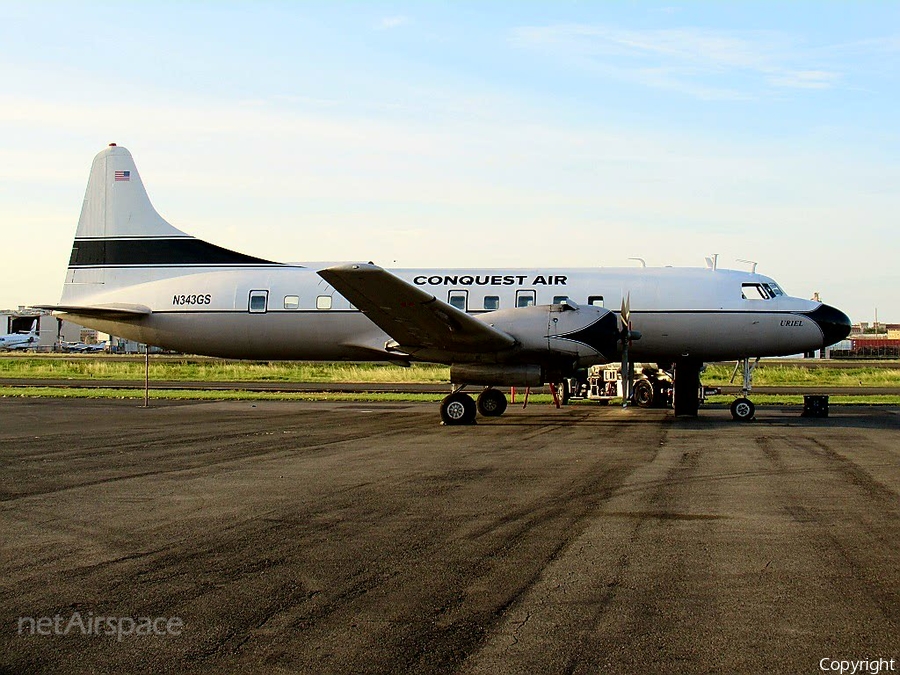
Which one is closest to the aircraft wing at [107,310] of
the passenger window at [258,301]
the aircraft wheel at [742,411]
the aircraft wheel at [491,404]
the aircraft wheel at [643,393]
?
the passenger window at [258,301]

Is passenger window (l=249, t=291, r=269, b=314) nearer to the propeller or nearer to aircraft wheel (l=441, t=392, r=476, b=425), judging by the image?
aircraft wheel (l=441, t=392, r=476, b=425)

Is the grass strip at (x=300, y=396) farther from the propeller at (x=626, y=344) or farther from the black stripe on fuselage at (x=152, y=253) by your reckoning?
the propeller at (x=626, y=344)

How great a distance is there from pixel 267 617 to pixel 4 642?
1569 mm

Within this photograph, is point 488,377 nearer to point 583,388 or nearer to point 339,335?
point 339,335

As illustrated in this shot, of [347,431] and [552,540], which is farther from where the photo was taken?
[347,431]

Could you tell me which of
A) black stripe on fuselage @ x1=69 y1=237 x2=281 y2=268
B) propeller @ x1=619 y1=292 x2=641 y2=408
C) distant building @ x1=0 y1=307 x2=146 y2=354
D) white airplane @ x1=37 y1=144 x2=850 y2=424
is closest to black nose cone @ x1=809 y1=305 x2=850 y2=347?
white airplane @ x1=37 y1=144 x2=850 y2=424

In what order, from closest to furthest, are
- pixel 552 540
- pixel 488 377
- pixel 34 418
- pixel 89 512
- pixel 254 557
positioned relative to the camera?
1. pixel 254 557
2. pixel 552 540
3. pixel 89 512
4. pixel 488 377
5. pixel 34 418

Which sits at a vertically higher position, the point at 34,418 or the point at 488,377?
the point at 488,377

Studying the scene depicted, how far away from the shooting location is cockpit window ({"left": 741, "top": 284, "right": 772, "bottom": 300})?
926 inches

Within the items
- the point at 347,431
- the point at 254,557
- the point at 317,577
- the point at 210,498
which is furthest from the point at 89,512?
the point at 347,431

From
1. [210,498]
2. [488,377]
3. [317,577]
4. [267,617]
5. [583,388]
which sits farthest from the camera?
A: [583,388]

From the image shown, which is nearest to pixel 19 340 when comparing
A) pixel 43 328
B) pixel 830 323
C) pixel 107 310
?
pixel 43 328

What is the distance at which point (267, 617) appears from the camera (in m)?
5.85

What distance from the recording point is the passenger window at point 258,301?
24984 mm
